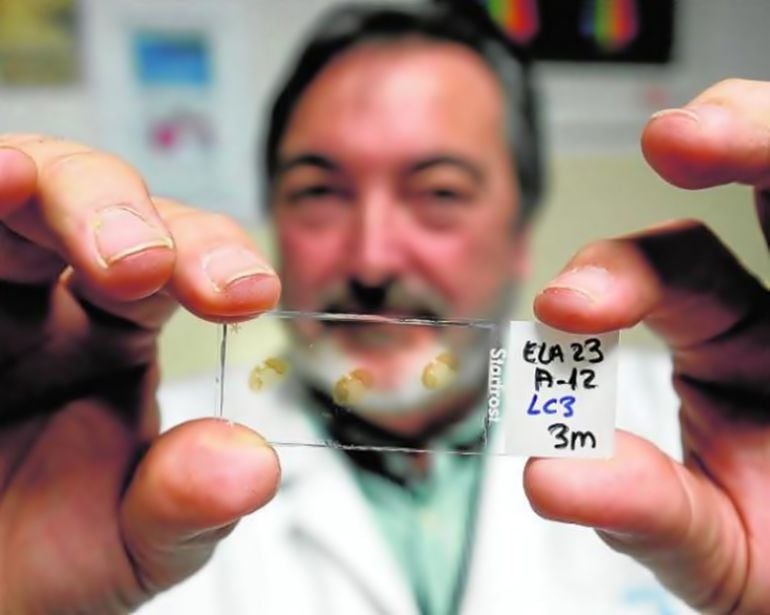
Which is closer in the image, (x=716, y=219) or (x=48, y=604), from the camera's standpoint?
(x=48, y=604)

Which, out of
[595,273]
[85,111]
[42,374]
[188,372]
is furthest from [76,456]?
[85,111]

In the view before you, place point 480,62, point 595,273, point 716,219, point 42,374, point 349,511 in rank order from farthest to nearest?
point 716,219 < point 480,62 < point 349,511 < point 42,374 < point 595,273

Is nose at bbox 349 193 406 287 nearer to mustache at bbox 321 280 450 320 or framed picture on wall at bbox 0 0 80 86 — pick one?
mustache at bbox 321 280 450 320

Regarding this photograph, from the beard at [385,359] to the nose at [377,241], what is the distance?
42 cm

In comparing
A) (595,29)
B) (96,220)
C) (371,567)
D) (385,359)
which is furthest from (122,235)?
(595,29)

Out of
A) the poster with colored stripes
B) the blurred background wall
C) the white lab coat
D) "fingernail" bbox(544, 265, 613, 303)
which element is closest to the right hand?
"fingernail" bbox(544, 265, 613, 303)

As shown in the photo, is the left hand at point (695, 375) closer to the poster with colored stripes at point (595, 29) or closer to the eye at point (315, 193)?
the eye at point (315, 193)

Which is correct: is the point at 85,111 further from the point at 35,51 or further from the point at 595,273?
the point at 595,273

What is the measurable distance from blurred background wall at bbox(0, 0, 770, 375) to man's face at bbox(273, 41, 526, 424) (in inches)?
6.5

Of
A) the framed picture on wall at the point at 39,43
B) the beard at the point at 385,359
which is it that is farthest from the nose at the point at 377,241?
the framed picture on wall at the point at 39,43

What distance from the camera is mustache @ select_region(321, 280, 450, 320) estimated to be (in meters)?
1.17

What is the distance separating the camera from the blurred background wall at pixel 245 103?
1.28 metres

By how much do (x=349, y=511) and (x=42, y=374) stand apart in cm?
61

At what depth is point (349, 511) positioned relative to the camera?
1096 millimetres
